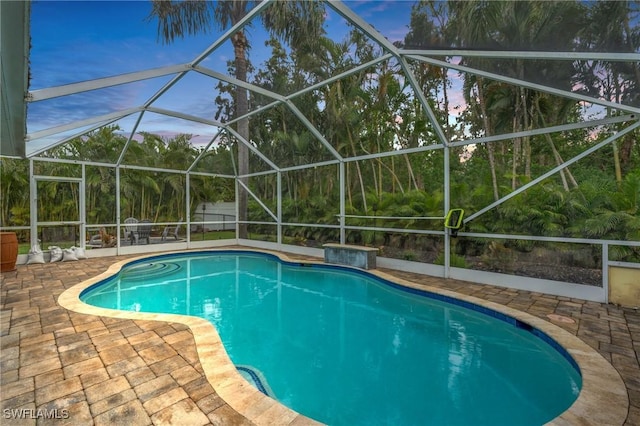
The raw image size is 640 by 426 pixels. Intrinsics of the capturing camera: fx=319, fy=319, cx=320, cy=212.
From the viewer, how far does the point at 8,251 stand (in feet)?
23.0

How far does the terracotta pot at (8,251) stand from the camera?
6939 millimetres

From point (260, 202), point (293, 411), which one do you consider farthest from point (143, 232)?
point (293, 411)

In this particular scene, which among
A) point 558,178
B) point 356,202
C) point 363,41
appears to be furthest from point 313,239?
point 558,178

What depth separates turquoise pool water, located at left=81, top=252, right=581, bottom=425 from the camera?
2.99 meters

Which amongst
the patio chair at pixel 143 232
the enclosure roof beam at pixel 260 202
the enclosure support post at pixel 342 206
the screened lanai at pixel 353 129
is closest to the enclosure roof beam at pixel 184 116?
the screened lanai at pixel 353 129

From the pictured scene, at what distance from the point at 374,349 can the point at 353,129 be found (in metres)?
6.73

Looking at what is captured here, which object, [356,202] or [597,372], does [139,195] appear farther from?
[597,372]

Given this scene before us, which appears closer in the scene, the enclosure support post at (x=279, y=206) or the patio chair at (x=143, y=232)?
the patio chair at (x=143, y=232)

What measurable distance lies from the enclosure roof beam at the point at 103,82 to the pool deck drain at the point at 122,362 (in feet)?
10.0

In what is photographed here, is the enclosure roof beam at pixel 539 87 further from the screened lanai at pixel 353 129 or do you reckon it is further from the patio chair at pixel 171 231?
the patio chair at pixel 171 231

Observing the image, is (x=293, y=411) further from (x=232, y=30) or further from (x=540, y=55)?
(x=232, y=30)

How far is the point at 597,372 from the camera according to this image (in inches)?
113

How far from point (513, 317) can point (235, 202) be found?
10.4 metres

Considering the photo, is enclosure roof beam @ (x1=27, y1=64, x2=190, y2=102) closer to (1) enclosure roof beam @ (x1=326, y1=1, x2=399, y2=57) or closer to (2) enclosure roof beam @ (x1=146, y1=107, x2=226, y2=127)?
(2) enclosure roof beam @ (x1=146, y1=107, x2=226, y2=127)
